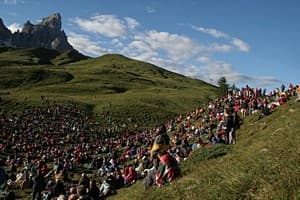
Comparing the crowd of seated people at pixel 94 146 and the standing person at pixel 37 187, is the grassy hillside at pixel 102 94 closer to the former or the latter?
the crowd of seated people at pixel 94 146

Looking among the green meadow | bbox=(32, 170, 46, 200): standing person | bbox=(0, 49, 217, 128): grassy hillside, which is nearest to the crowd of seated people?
bbox=(32, 170, 46, 200): standing person

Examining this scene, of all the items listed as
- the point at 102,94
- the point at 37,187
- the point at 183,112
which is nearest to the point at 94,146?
the point at 37,187

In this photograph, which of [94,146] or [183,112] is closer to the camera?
[94,146]

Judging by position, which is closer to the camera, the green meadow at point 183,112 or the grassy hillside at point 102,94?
the green meadow at point 183,112

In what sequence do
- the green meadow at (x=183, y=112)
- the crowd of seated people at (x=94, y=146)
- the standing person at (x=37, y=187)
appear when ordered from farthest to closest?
1. the standing person at (x=37, y=187)
2. the crowd of seated people at (x=94, y=146)
3. the green meadow at (x=183, y=112)

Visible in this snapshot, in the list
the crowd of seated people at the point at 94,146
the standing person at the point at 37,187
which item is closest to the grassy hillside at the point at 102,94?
the crowd of seated people at the point at 94,146

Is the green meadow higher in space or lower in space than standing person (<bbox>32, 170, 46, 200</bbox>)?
higher

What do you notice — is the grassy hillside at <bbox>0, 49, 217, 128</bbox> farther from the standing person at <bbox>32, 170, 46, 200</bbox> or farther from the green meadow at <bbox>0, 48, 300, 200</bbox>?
the standing person at <bbox>32, 170, 46, 200</bbox>

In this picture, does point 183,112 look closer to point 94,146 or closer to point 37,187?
point 94,146

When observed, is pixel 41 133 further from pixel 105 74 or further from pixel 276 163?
pixel 105 74

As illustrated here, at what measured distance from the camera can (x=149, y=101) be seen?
109m

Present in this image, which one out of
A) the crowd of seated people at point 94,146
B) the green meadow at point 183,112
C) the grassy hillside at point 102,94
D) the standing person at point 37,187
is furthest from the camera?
the grassy hillside at point 102,94

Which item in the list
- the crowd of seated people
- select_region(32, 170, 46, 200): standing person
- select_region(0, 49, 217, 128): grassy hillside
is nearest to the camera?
the crowd of seated people

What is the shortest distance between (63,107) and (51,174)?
47.4 meters
